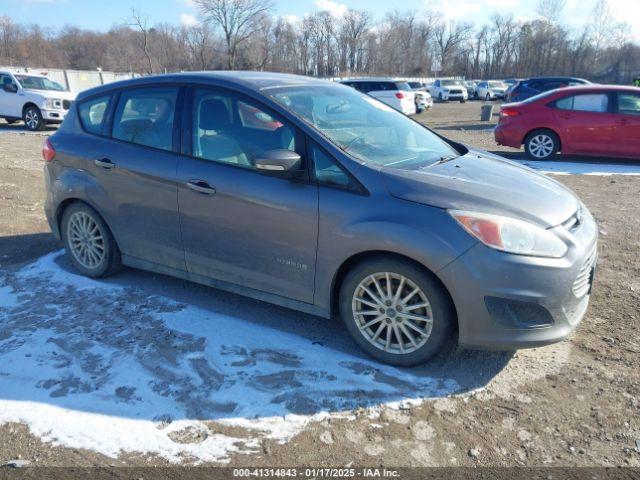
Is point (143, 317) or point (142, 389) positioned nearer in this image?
point (142, 389)

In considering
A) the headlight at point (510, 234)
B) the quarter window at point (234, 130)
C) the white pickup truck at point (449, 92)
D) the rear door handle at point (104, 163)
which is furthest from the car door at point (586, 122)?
the white pickup truck at point (449, 92)

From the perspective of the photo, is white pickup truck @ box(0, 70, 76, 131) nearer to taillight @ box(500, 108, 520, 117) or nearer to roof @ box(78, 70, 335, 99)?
taillight @ box(500, 108, 520, 117)

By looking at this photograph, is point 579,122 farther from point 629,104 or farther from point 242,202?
point 242,202

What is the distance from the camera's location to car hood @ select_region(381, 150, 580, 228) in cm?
307

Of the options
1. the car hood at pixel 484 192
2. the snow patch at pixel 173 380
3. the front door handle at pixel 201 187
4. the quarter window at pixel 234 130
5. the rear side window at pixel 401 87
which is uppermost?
the rear side window at pixel 401 87

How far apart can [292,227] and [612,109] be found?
9361mm

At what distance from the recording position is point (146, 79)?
14.0 ft

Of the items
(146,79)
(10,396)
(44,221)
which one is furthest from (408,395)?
(44,221)

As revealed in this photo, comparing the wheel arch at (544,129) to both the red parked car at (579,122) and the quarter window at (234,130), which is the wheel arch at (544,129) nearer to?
the red parked car at (579,122)

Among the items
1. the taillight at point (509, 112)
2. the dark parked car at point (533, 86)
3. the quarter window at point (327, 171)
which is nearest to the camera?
the quarter window at point (327, 171)

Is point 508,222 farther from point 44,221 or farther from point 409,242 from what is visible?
point 44,221

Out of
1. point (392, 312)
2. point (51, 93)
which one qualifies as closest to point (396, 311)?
point (392, 312)

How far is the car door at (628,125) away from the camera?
1008 cm

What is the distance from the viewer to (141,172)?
13.3 feet
